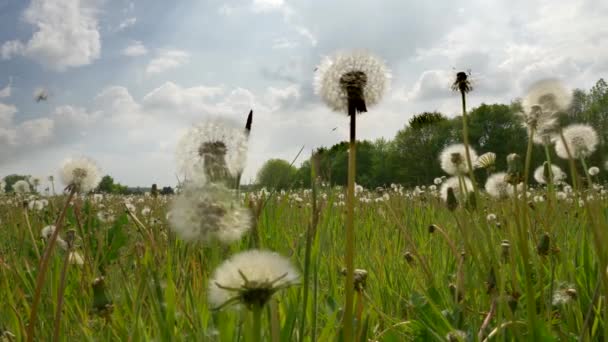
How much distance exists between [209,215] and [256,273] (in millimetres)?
370

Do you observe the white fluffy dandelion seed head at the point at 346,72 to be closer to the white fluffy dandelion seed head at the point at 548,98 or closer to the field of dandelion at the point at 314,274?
the field of dandelion at the point at 314,274

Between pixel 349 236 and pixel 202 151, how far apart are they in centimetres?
65

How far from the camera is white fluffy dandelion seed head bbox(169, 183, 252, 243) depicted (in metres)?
1.28

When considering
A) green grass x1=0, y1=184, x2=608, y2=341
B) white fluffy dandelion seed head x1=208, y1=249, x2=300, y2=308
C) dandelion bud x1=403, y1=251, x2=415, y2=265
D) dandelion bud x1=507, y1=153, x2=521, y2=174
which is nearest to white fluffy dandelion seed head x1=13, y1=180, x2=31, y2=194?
green grass x1=0, y1=184, x2=608, y2=341

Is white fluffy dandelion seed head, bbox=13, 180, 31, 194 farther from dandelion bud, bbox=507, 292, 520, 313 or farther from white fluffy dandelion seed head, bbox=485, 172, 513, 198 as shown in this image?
dandelion bud, bbox=507, 292, 520, 313

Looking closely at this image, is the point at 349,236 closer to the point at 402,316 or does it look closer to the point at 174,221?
the point at 174,221

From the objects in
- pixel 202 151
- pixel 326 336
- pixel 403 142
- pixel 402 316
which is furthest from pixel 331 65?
pixel 403 142

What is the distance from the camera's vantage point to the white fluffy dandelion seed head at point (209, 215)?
1.28m

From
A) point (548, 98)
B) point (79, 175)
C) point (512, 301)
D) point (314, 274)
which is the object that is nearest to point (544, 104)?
point (548, 98)

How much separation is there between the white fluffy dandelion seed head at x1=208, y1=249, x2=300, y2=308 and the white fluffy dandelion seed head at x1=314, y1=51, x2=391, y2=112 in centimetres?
45

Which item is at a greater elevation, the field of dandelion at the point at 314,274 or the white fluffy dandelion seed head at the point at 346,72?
the white fluffy dandelion seed head at the point at 346,72

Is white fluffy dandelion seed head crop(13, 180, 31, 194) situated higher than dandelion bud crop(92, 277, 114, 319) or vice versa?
white fluffy dandelion seed head crop(13, 180, 31, 194)

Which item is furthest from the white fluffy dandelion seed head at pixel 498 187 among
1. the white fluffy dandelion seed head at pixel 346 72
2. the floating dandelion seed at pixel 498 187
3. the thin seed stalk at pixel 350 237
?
the thin seed stalk at pixel 350 237

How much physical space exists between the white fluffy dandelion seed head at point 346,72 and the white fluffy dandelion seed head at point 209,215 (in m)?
0.35
